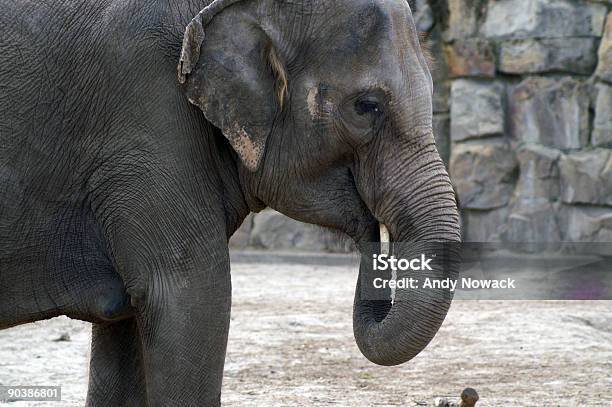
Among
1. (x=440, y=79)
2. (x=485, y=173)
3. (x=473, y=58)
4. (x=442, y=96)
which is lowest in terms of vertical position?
(x=485, y=173)

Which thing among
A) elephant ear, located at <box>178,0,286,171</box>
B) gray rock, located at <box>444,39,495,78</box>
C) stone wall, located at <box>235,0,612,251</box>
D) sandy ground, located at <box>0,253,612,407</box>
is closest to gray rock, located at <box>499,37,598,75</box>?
stone wall, located at <box>235,0,612,251</box>

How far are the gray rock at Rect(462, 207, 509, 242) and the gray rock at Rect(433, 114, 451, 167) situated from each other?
63 centimetres

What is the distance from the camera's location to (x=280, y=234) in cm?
1313

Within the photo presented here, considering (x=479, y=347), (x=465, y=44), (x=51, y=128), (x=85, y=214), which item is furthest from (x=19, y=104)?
(x=465, y=44)

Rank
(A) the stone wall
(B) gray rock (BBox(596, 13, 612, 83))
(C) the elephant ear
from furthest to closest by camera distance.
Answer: (A) the stone wall < (B) gray rock (BBox(596, 13, 612, 83)) < (C) the elephant ear

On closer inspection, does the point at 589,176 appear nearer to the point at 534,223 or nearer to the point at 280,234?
the point at 534,223

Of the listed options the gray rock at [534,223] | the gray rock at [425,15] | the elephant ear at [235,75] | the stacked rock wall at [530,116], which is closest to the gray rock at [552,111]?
the stacked rock wall at [530,116]

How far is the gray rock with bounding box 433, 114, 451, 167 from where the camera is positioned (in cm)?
1239

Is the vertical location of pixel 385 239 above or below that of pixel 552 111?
below

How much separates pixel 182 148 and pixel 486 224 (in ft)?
27.0

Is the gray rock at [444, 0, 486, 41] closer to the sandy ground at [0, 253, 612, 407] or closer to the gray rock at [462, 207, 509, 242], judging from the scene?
the gray rock at [462, 207, 509, 242]

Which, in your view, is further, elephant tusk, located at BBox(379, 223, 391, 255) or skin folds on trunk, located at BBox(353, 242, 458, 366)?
elephant tusk, located at BBox(379, 223, 391, 255)

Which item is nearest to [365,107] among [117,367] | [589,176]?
[117,367]

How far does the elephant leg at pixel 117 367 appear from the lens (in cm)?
478
